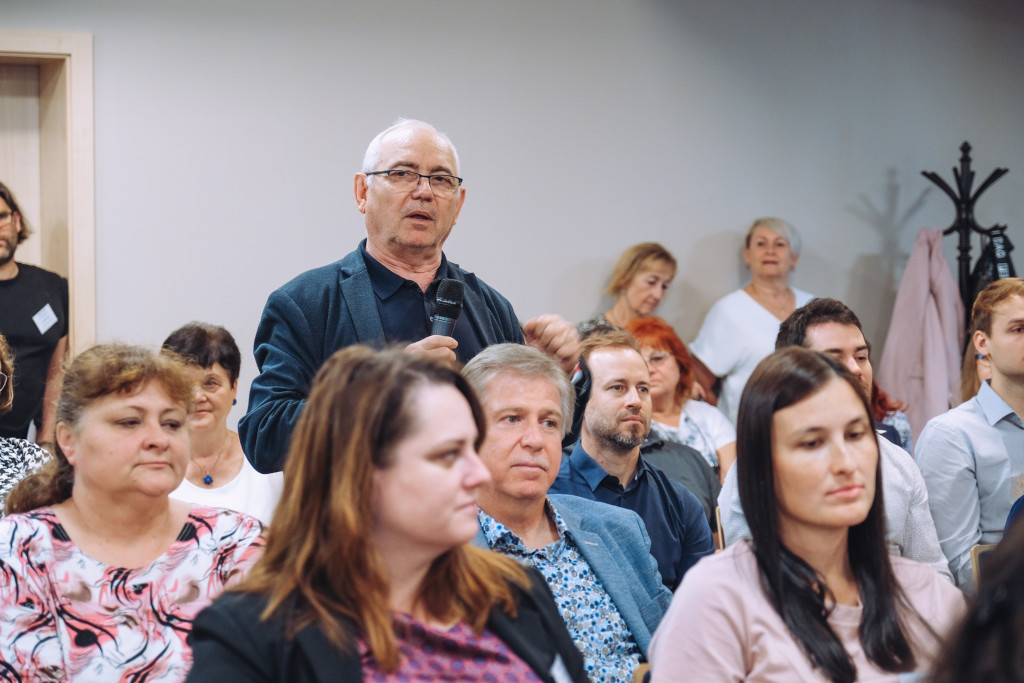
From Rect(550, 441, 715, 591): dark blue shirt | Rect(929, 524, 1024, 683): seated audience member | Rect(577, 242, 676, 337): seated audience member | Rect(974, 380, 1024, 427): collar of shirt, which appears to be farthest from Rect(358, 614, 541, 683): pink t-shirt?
Rect(577, 242, 676, 337): seated audience member

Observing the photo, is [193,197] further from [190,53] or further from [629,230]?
[629,230]

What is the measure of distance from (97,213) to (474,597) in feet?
9.69

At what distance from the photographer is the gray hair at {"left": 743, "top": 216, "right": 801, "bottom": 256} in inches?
189

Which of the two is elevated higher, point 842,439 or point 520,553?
point 842,439

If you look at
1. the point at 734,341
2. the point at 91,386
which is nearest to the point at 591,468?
Result: the point at 91,386

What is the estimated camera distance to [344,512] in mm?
1296

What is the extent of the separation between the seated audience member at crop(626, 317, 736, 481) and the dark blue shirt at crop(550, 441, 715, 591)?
1116mm

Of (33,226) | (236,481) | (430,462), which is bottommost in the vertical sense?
(236,481)

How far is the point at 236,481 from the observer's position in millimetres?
2916

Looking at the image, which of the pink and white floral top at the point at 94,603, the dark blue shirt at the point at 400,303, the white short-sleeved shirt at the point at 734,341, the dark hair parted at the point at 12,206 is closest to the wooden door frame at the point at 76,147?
the dark hair parted at the point at 12,206

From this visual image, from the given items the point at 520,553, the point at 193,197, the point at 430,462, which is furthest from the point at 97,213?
the point at 430,462

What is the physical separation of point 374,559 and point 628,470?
156 centimetres

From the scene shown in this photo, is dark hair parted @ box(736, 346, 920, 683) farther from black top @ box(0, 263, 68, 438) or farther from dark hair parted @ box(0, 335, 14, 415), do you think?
black top @ box(0, 263, 68, 438)

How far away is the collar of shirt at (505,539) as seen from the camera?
2.02m
